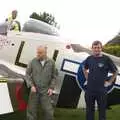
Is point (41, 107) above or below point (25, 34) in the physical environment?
below

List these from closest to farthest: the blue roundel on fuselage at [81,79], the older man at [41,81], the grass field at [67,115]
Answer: the older man at [41,81] < the blue roundel on fuselage at [81,79] < the grass field at [67,115]

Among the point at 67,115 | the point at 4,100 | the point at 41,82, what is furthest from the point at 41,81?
the point at 67,115

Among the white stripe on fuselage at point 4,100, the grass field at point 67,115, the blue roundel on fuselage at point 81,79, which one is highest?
the blue roundel on fuselage at point 81,79

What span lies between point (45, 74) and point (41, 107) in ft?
1.97

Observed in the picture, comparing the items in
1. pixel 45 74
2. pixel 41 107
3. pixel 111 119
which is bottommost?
pixel 111 119

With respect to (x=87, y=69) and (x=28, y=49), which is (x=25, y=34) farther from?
(x=87, y=69)

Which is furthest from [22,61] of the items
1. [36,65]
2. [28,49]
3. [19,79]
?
[36,65]

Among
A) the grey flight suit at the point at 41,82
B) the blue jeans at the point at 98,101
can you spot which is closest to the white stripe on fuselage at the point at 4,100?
the grey flight suit at the point at 41,82

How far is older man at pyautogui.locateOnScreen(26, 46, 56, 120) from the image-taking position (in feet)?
26.0

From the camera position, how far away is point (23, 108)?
8.62m

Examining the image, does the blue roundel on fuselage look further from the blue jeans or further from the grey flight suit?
the grey flight suit

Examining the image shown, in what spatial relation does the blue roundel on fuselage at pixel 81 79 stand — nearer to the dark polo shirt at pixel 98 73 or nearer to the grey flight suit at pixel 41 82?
the dark polo shirt at pixel 98 73

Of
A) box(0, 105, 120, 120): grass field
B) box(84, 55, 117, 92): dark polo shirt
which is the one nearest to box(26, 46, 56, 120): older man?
box(84, 55, 117, 92): dark polo shirt

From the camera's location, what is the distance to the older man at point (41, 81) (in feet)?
26.0
